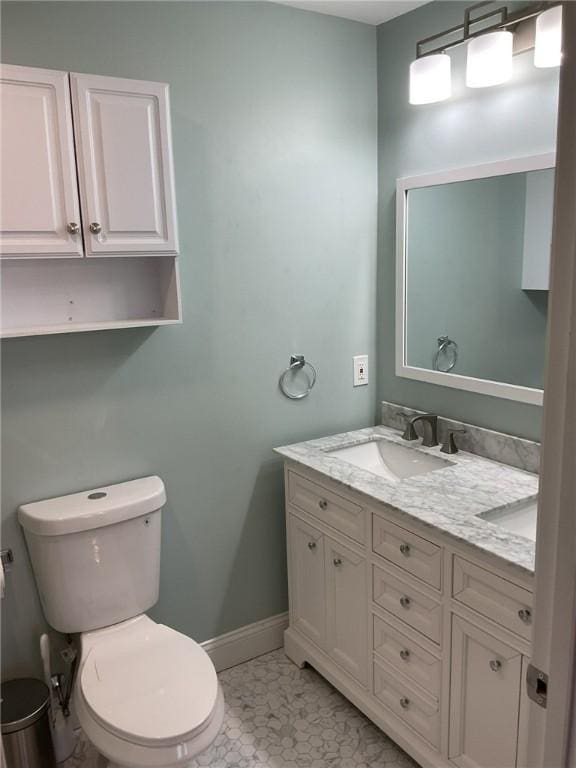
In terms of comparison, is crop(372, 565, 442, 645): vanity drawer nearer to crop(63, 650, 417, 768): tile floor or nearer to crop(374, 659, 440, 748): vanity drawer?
crop(374, 659, 440, 748): vanity drawer

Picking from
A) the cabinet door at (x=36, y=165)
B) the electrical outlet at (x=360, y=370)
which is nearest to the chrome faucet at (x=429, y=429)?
the electrical outlet at (x=360, y=370)

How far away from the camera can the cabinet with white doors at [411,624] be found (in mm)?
1574

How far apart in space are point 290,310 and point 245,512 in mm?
817

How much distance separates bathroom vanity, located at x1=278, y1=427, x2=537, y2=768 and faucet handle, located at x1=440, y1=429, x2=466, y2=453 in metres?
0.04

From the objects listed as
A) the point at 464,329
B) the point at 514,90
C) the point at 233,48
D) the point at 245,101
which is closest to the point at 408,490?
the point at 464,329

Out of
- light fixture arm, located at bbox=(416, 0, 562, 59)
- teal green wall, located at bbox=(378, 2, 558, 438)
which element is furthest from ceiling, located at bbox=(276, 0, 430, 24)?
light fixture arm, located at bbox=(416, 0, 562, 59)

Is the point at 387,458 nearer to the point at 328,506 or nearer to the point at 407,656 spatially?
the point at 328,506

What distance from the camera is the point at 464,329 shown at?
2.29 m

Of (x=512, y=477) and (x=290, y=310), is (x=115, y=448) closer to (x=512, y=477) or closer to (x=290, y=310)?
(x=290, y=310)

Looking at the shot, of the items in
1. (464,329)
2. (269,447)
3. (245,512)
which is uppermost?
(464,329)

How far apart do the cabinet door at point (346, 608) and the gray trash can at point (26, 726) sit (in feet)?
3.19

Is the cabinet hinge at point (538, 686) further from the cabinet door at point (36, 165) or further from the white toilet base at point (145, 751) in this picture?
the cabinet door at point (36, 165)

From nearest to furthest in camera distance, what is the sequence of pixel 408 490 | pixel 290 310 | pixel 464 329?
pixel 408 490, pixel 464 329, pixel 290 310

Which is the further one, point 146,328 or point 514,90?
point 146,328
